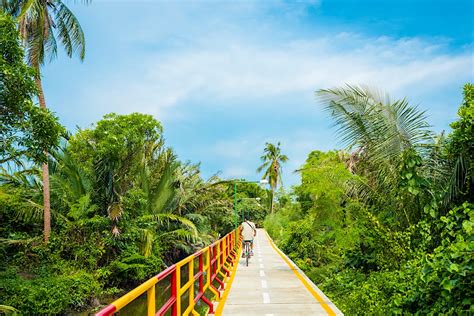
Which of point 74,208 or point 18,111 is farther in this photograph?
point 74,208

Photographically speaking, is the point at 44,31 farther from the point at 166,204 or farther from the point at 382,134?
the point at 382,134

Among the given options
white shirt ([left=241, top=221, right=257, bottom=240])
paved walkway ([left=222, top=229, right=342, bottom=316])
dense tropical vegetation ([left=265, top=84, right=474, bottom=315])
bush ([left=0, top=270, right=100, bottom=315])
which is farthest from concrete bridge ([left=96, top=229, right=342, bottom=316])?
bush ([left=0, top=270, right=100, bottom=315])

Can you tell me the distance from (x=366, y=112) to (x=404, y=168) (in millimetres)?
2320

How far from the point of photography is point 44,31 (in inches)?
782

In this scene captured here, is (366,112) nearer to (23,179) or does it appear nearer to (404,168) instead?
(404,168)

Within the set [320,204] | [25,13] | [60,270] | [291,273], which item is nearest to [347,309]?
[320,204]

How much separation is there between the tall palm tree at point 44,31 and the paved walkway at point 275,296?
9.09 meters

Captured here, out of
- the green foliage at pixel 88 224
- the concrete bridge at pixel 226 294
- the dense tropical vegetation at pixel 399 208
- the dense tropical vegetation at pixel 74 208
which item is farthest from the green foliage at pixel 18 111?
the dense tropical vegetation at pixel 399 208

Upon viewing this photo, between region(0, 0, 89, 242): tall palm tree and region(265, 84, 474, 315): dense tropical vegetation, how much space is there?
10.8 meters

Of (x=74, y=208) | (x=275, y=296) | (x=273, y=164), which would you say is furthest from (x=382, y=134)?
(x=273, y=164)

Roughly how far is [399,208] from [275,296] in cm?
368

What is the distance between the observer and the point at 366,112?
11.3 meters

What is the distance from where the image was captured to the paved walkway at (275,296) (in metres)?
8.86

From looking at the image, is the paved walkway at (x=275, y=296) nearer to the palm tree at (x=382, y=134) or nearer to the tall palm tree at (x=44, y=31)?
the palm tree at (x=382, y=134)
